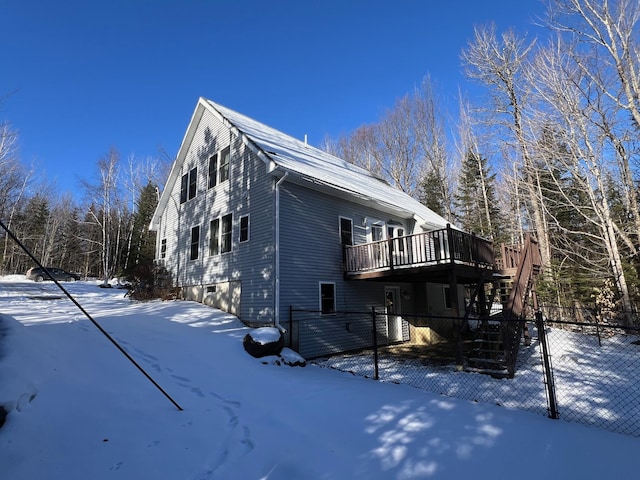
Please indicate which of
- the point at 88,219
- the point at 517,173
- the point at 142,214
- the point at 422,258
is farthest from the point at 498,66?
the point at 88,219

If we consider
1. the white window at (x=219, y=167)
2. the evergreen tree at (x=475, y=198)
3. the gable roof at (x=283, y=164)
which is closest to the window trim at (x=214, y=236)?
the white window at (x=219, y=167)

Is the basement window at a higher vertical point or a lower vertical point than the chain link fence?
higher

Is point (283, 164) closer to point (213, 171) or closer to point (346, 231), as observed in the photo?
point (346, 231)

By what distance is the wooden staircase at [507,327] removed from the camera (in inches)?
324

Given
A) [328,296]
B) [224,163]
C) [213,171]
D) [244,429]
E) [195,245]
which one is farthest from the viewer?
[195,245]

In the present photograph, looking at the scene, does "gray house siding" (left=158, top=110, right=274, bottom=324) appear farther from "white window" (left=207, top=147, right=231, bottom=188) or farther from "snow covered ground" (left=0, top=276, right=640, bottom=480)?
"snow covered ground" (left=0, top=276, right=640, bottom=480)

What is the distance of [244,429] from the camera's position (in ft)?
15.0

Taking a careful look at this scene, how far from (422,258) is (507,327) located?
4.06 metres

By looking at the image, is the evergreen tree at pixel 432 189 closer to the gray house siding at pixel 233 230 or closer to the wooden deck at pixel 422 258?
the wooden deck at pixel 422 258

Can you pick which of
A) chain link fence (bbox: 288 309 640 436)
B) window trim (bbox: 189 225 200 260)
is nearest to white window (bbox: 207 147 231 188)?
window trim (bbox: 189 225 200 260)

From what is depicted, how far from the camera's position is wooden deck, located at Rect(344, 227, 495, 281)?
10203 mm

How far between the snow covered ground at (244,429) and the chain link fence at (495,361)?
907 mm

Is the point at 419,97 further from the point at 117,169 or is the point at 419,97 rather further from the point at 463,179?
the point at 117,169

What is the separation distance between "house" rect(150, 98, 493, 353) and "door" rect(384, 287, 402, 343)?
0.05 metres
